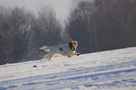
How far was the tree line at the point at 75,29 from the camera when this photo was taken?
3161 cm

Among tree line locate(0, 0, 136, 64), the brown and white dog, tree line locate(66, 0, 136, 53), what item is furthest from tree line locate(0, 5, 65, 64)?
the brown and white dog

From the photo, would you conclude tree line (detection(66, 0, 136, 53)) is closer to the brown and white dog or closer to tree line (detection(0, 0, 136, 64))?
tree line (detection(0, 0, 136, 64))

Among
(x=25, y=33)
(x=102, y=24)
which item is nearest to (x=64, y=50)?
(x=102, y=24)

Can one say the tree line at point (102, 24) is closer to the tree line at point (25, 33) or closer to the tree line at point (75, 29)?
the tree line at point (75, 29)

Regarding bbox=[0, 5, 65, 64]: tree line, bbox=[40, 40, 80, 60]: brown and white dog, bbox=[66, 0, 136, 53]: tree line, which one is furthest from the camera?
bbox=[0, 5, 65, 64]: tree line

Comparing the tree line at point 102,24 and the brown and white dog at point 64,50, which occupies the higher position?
the tree line at point 102,24

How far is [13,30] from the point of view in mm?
Answer: 35594

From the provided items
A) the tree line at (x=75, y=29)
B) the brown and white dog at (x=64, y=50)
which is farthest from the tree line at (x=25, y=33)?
the brown and white dog at (x=64, y=50)

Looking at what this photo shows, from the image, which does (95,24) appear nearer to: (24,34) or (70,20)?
(70,20)

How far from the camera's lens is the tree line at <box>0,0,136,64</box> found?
31609mm

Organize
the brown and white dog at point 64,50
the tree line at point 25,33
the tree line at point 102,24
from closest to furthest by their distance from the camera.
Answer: the brown and white dog at point 64,50 → the tree line at point 102,24 → the tree line at point 25,33

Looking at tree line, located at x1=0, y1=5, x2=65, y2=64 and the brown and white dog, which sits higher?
tree line, located at x1=0, y1=5, x2=65, y2=64

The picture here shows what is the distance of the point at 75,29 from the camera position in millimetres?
34469

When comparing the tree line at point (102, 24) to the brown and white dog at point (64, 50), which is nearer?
the brown and white dog at point (64, 50)
